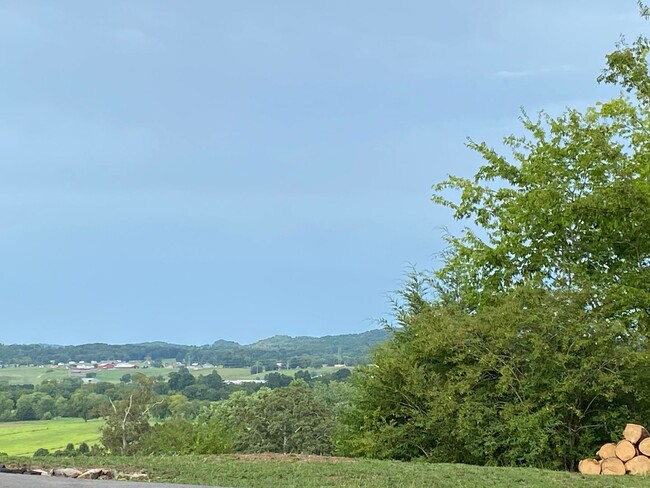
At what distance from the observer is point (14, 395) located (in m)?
68.0

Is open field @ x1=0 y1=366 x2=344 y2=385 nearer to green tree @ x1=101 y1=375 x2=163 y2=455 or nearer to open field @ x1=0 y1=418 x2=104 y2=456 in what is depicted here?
open field @ x1=0 y1=418 x2=104 y2=456

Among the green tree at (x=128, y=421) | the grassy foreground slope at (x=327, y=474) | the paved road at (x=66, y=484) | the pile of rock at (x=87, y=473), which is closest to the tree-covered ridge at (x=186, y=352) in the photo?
the green tree at (x=128, y=421)

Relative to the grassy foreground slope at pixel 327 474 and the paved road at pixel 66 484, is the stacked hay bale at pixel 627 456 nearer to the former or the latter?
the grassy foreground slope at pixel 327 474

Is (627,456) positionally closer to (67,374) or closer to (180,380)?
(180,380)

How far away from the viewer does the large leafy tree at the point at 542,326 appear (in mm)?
15062

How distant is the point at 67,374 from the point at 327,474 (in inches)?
2990

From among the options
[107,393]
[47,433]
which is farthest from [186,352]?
[47,433]

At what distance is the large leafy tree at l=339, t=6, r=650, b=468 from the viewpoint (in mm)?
15062

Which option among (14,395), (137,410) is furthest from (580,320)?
(14,395)

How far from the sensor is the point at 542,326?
50.4 feet

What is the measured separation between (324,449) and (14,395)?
38316mm

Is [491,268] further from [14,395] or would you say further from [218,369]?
[218,369]

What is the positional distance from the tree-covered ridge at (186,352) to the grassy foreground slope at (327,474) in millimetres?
66547

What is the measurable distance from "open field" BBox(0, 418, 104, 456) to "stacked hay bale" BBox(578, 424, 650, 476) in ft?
120
